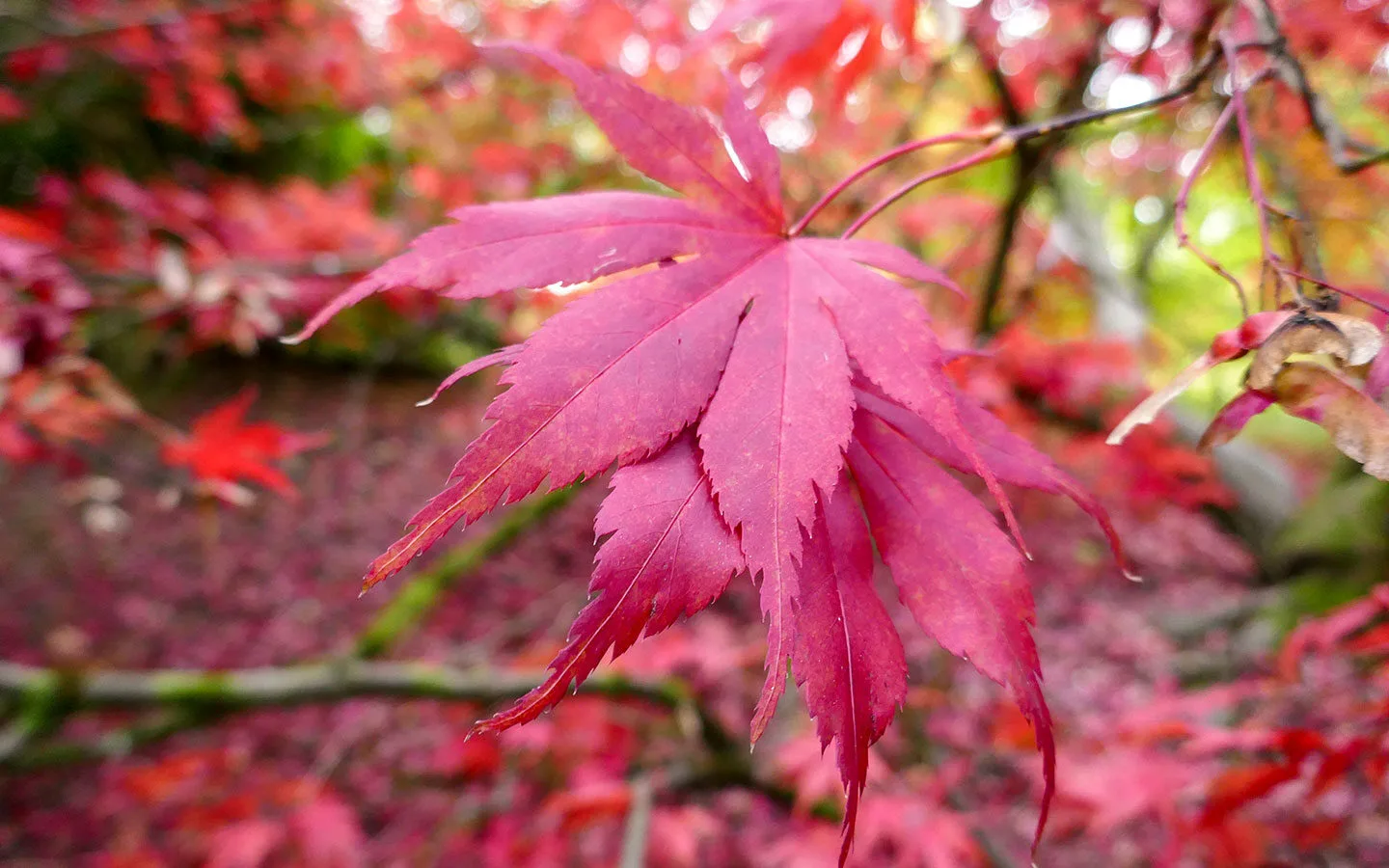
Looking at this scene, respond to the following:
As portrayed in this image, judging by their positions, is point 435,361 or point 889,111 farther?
point 435,361

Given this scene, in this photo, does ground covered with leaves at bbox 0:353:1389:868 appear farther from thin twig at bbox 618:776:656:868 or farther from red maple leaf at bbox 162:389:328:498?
red maple leaf at bbox 162:389:328:498

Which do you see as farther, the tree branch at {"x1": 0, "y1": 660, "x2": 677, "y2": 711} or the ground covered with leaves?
the tree branch at {"x1": 0, "y1": 660, "x2": 677, "y2": 711}

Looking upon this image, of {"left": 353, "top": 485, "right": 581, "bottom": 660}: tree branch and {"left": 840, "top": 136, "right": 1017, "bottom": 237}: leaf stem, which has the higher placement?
{"left": 840, "top": 136, "right": 1017, "bottom": 237}: leaf stem

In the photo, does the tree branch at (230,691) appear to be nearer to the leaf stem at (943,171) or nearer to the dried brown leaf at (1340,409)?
the leaf stem at (943,171)

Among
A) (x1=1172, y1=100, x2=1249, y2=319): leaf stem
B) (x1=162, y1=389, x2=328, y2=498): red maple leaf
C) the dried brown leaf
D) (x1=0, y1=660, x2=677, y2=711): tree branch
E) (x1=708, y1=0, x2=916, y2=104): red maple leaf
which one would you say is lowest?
(x1=0, y1=660, x2=677, y2=711): tree branch

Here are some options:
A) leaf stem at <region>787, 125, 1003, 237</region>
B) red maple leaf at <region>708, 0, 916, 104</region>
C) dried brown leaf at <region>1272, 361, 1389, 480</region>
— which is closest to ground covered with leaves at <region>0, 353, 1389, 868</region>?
dried brown leaf at <region>1272, 361, 1389, 480</region>

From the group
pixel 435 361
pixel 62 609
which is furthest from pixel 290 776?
pixel 435 361

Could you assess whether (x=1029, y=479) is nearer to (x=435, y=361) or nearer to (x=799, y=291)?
(x=799, y=291)

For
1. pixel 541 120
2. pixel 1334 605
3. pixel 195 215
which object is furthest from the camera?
pixel 541 120
